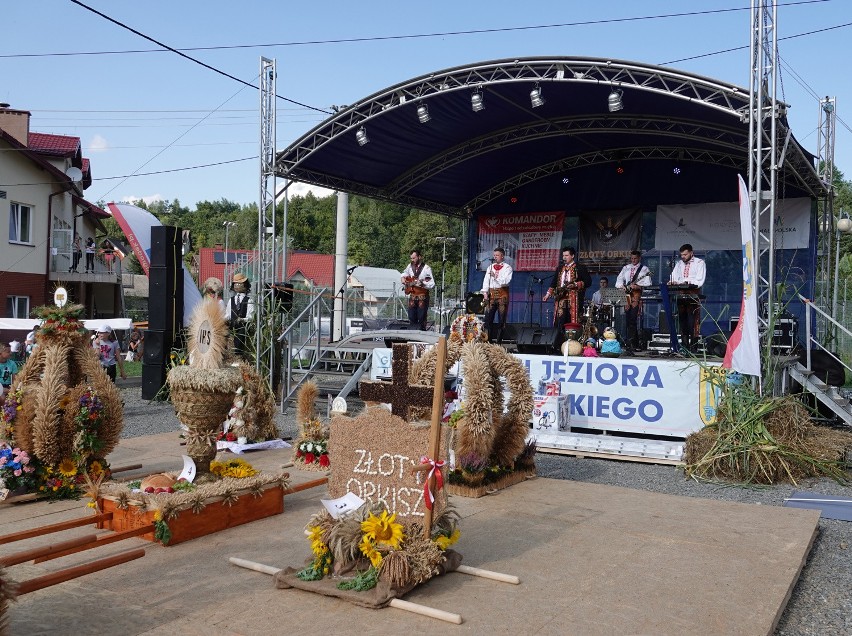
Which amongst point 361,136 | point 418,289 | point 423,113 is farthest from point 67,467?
point 418,289

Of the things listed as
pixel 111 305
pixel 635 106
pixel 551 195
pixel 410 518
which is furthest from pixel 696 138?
pixel 111 305

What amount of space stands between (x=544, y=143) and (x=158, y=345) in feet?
26.9

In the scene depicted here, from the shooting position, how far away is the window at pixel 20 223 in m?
22.5

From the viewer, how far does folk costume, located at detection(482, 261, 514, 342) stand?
41.5ft

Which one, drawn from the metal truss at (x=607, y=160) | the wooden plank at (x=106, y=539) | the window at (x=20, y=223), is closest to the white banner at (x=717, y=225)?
the metal truss at (x=607, y=160)

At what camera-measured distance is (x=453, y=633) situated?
3.55m

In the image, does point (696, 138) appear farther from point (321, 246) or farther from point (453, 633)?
point (321, 246)

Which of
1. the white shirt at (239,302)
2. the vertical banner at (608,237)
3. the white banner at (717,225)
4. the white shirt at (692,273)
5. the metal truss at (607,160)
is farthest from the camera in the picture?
the vertical banner at (608,237)

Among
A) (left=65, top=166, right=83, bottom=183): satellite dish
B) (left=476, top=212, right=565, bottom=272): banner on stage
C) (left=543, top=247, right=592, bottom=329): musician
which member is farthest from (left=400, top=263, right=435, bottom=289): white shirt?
(left=65, top=166, right=83, bottom=183): satellite dish

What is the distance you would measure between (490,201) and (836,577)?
13965 millimetres

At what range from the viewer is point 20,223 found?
22859mm

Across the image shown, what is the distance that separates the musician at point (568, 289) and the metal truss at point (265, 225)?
4.49 m

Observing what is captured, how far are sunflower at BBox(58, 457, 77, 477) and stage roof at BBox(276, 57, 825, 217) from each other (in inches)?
281

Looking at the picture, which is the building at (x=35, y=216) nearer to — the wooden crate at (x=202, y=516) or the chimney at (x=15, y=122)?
the chimney at (x=15, y=122)
